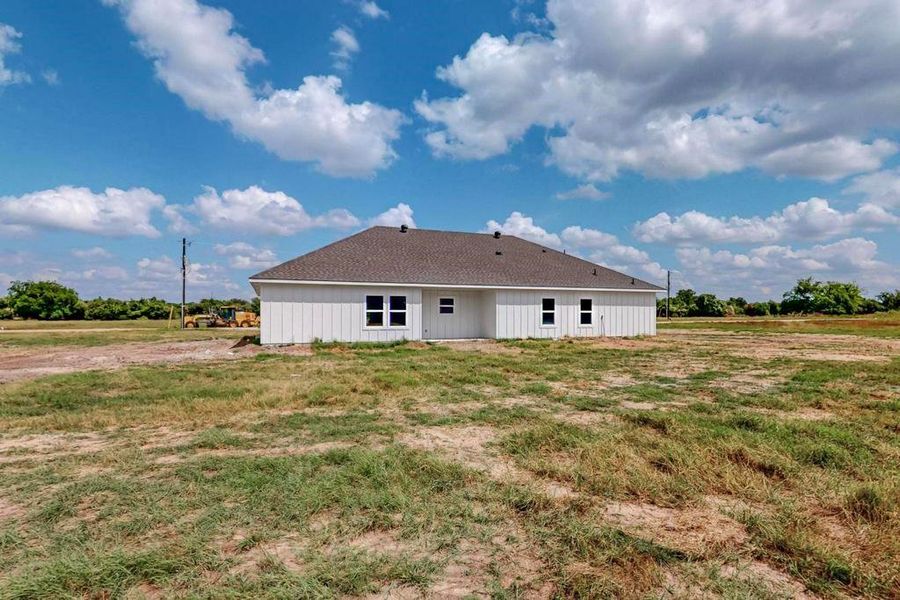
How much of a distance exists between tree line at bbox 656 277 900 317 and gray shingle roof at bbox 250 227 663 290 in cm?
3649

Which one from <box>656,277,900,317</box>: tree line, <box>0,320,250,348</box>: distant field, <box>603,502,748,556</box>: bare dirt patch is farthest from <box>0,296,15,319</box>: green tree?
<box>656,277,900,317</box>: tree line

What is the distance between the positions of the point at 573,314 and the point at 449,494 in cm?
1776

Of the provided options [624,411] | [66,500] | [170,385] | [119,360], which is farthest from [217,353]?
[624,411]

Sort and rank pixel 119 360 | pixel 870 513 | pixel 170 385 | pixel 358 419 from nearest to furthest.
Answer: pixel 870 513
pixel 358 419
pixel 170 385
pixel 119 360

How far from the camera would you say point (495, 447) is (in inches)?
187

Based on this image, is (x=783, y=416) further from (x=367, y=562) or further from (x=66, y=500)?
(x=66, y=500)

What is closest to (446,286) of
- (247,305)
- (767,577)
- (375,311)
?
(375,311)

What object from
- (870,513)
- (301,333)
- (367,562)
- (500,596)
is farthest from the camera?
(301,333)

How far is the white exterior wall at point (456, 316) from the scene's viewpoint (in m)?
19.0

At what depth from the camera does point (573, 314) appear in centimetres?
2027

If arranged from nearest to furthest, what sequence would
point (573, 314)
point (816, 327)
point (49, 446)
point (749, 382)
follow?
point (49, 446), point (749, 382), point (573, 314), point (816, 327)

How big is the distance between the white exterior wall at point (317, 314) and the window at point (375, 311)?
0.61 ft

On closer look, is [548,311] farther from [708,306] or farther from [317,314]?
[708,306]

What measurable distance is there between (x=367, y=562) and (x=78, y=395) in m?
7.78
